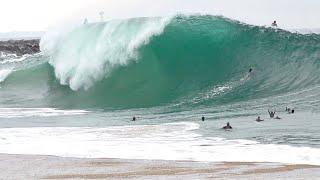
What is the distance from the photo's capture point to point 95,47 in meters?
36.7

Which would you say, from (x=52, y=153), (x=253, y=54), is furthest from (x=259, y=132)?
(x=253, y=54)

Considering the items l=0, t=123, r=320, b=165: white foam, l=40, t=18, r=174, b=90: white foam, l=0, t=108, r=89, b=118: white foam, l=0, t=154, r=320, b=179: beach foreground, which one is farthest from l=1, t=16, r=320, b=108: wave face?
l=0, t=154, r=320, b=179: beach foreground

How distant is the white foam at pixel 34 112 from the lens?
27.1 m

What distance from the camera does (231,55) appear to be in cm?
3309

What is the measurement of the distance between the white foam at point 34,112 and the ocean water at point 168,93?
45mm

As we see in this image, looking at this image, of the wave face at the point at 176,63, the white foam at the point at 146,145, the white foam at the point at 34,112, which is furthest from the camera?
the wave face at the point at 176,63

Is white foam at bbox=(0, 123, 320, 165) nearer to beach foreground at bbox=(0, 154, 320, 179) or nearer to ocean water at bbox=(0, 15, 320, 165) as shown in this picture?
ocean water at bbox=(0, 15, 320, 165)

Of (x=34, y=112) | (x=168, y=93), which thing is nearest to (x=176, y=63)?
(x=168, y=93)

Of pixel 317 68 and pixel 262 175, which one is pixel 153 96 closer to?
pixel 317 68

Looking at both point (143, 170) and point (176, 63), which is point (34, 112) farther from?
point (143, 170)

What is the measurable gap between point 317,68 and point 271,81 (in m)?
2.34

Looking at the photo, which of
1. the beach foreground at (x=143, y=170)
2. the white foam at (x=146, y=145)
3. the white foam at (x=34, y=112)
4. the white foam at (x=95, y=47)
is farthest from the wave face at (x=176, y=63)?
the beach foreground at (x=143, y=170)

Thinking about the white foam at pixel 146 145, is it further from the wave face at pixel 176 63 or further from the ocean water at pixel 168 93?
the wave face at pixel 176 63

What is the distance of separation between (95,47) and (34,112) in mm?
9081
